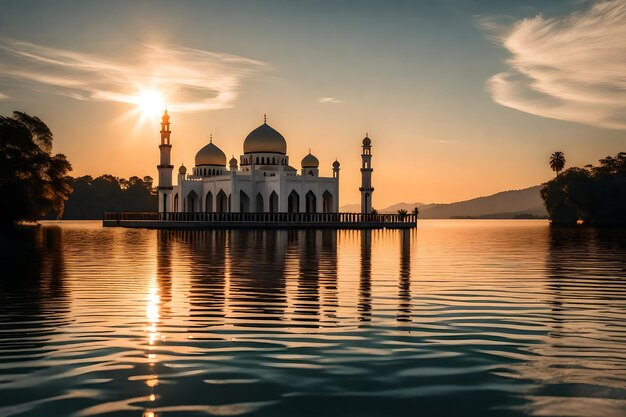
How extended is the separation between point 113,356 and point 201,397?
8.60 feet

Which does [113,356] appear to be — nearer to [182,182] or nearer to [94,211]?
[182,182]

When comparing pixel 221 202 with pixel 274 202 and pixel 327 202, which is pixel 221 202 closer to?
pixel 274 202

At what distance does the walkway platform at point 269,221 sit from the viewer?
81.9m

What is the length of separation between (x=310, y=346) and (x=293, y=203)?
81.1m

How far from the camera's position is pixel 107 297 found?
16.0m

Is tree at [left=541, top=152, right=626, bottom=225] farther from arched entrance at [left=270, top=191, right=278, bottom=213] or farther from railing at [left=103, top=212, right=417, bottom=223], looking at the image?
arched entrance at [left=270, top=191, right=278, bottom=213]

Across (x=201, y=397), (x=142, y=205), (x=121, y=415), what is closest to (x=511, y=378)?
(x=201, y=397)

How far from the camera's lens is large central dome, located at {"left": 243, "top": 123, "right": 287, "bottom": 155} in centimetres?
9431

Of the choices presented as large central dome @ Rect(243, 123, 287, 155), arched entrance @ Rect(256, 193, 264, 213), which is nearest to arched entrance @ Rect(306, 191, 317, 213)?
arched entrance @ Rect(256, 193, 264, 213)

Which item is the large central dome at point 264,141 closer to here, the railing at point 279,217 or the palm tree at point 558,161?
the railing at point 279,217

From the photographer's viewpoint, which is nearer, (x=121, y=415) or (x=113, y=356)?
(x=121, y=415)

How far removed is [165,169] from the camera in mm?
94000

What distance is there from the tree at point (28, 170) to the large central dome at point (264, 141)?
24.5 metres

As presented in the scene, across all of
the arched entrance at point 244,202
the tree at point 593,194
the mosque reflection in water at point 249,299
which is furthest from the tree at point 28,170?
the tree at point 593,194
